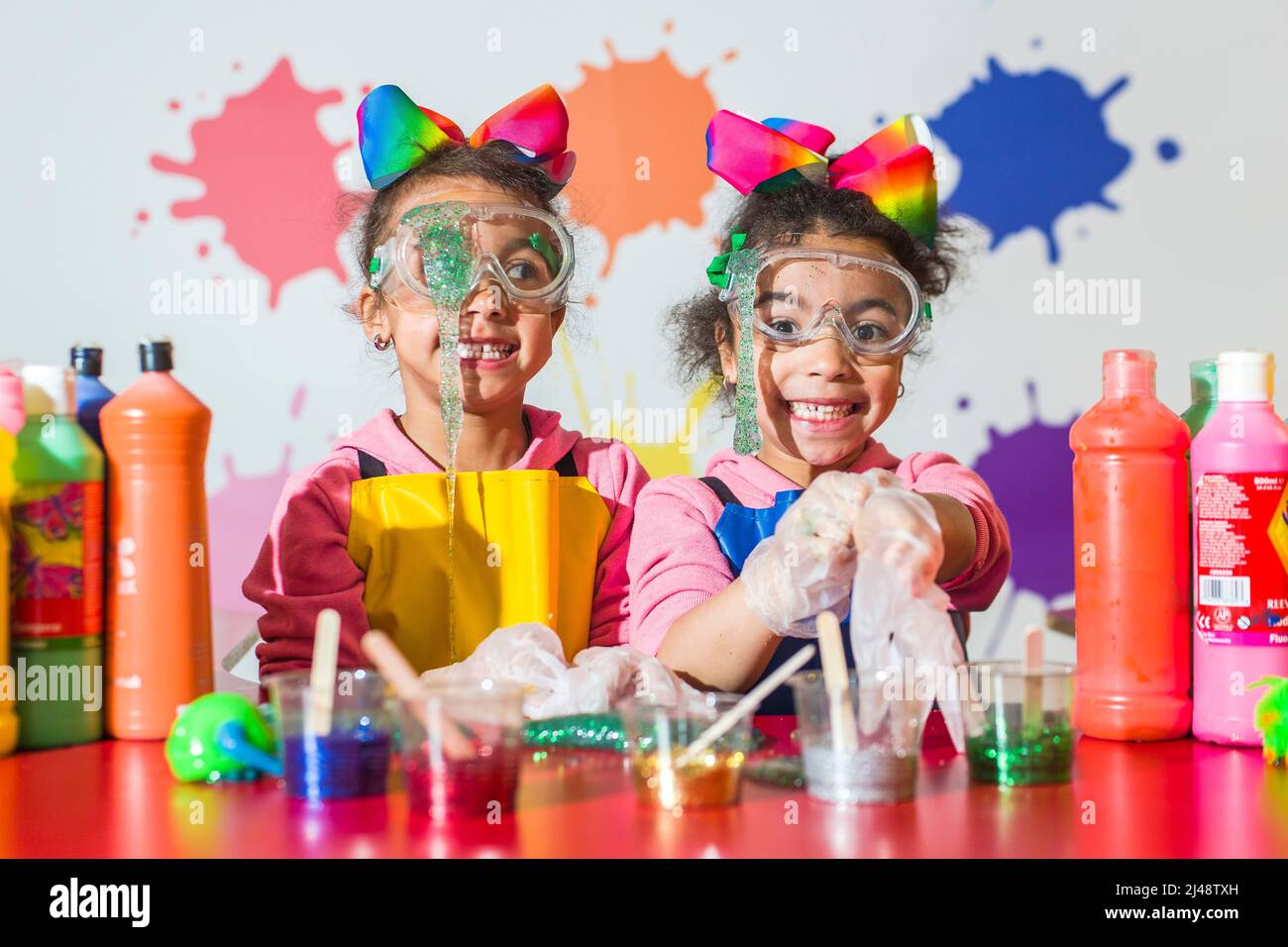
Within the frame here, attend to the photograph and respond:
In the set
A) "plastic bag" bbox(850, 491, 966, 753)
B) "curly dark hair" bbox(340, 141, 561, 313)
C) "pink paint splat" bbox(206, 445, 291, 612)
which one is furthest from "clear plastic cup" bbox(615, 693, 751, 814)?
"pink paint splat" bbox(206, 445, 291, 612)

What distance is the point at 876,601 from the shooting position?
1353mm

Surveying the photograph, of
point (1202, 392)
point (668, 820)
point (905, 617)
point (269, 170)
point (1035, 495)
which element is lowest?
point (668, 820)

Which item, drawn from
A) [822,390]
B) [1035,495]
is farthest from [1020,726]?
[1035,495]

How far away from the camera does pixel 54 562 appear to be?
145cm

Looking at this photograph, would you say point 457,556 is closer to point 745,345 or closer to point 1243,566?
point 745,345

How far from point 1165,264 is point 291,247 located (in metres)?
1.69

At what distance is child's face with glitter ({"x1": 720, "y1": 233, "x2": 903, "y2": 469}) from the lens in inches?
79.6

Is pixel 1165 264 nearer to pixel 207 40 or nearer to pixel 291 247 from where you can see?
pixel 291 247

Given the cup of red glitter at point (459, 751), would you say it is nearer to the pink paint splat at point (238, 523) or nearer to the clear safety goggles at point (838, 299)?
the clear safety goggles at point (838, 299)

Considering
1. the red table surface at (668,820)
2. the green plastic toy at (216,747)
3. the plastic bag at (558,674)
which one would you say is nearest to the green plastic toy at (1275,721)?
the red table surface at (668,820)

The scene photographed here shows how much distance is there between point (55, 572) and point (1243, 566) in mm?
1274

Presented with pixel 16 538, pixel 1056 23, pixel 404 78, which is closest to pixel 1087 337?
pixel 1056 23
